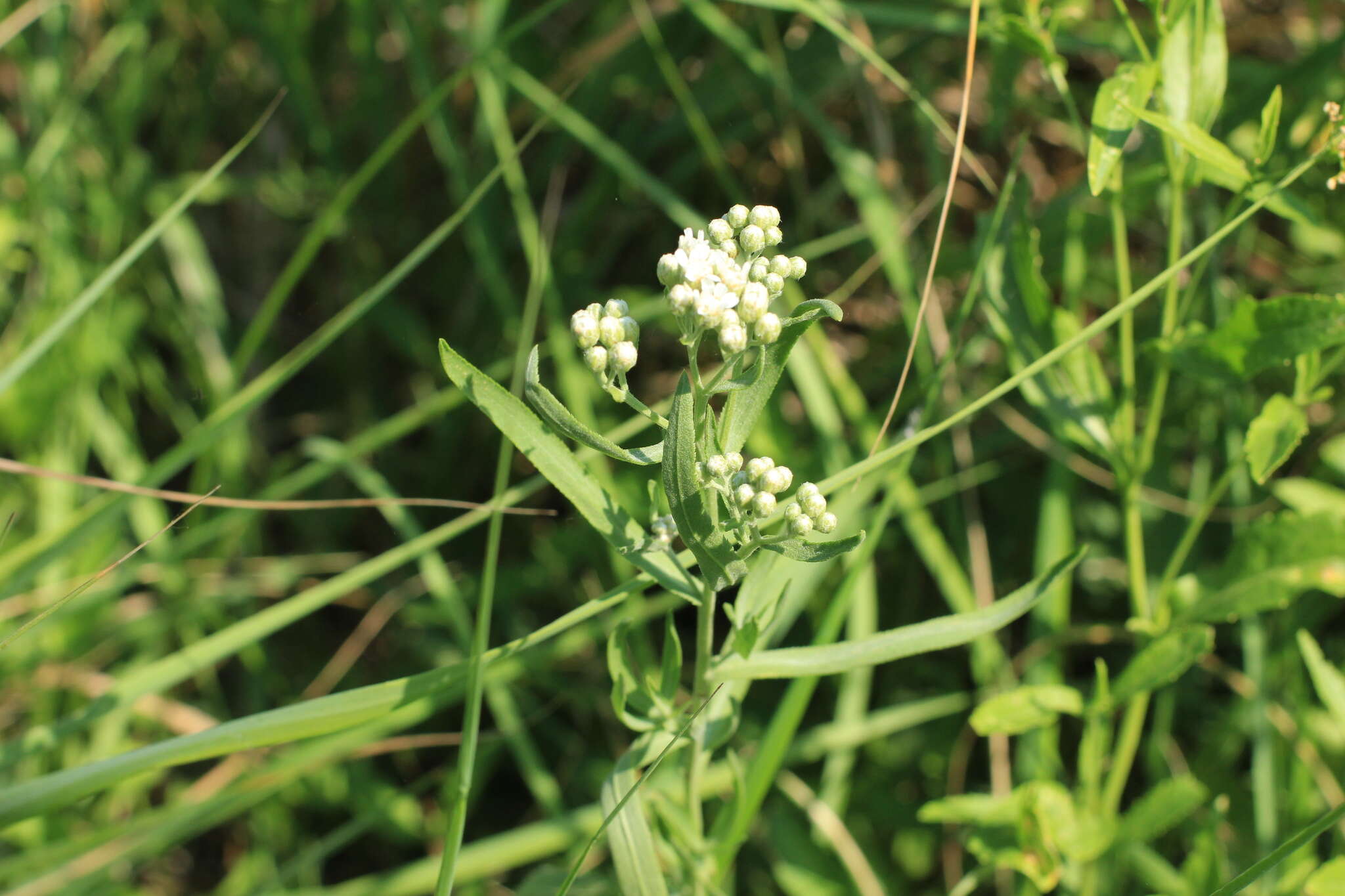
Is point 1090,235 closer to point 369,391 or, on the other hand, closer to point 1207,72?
point 1207,72

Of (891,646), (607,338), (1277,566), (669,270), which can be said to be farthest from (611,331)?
(1277,566)

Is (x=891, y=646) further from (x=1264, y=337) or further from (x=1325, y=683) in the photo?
(x=1325, y=683)

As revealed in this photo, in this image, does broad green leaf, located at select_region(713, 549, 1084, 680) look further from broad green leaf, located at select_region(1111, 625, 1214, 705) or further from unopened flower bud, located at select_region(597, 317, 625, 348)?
unopened flower bud, located at select_region(597, 317, 625, 348)

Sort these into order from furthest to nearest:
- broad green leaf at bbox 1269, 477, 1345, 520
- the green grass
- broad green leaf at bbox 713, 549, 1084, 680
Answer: broad green leaf at bbox 1269, 477, 1345, 520 → the green grass → broad green leaf at bbox 713, 549, 1084, 680

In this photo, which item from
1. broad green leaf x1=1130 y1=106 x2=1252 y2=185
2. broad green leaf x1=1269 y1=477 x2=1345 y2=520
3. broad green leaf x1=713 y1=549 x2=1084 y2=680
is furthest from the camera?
broad green leaf x1=1269 y1=477 x2=1345 y2=520

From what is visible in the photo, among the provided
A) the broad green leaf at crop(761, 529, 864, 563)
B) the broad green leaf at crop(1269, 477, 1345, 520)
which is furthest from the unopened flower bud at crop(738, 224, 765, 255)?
the broad green leaf at crop(1269, 477, 1345, 520)

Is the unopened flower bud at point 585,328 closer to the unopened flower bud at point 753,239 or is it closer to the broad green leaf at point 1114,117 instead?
the unopened flower bud at point 753,239

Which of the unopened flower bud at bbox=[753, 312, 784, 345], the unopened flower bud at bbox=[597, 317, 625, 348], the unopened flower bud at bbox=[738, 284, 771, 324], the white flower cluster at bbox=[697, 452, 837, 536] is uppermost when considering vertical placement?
the unopened flower bud at bbox=[597, 317, 625, 348]

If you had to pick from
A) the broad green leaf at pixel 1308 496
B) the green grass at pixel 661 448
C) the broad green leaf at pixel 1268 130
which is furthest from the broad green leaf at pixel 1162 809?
the broad green leaf at pixel 1268 130
